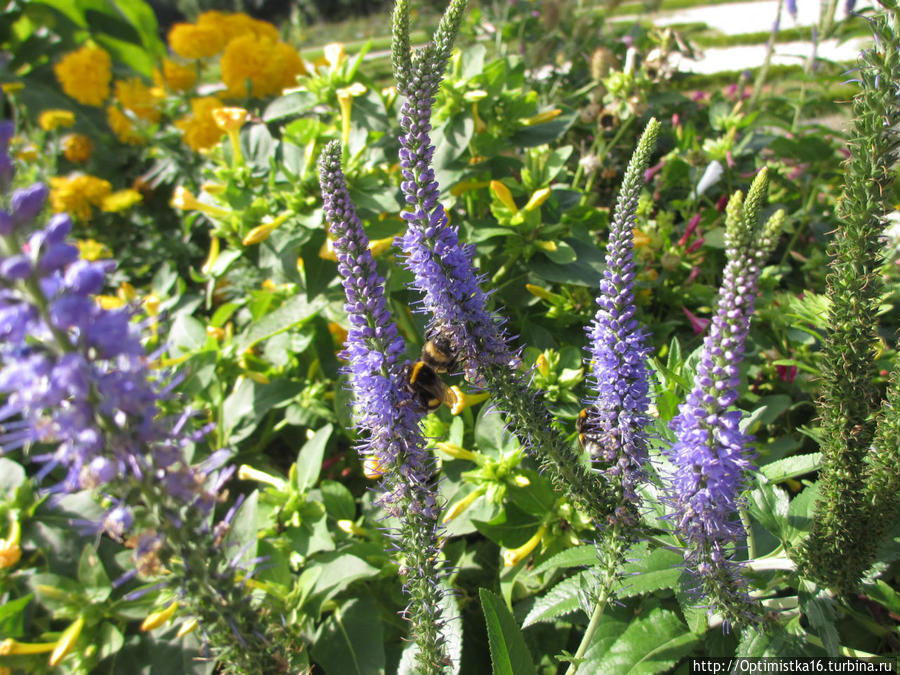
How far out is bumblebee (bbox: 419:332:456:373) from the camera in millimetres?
1451

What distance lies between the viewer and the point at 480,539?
254cm

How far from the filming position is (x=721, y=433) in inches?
45.9

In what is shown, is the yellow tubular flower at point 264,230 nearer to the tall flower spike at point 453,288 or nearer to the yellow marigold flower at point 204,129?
the tall flower spike at point 453,288

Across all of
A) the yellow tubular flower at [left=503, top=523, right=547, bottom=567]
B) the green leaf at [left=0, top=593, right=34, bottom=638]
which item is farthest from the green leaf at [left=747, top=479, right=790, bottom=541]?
the green leaf at [left=0, top=593, right=34, bottom=638]

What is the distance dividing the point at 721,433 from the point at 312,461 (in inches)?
60.0

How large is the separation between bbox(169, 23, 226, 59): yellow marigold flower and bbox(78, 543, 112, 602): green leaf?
365cm

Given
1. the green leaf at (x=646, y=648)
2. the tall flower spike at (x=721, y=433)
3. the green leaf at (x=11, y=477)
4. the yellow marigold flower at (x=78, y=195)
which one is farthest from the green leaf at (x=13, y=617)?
the yellow marigold flower at (x=78, y=195)

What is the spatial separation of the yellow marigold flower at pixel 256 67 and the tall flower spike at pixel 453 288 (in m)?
3.04

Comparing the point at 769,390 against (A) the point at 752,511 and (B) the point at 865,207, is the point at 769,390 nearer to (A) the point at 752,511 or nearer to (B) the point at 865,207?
(A) the point at 752,511

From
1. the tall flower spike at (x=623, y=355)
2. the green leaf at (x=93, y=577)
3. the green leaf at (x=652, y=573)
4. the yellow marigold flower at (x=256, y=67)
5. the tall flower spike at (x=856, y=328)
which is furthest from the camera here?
the yellow marigold flower at (x=256, y=67)

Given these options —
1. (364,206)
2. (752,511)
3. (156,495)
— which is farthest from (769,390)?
(156,495)

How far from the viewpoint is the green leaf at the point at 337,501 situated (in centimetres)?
221

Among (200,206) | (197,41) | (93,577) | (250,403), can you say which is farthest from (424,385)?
(197,41)

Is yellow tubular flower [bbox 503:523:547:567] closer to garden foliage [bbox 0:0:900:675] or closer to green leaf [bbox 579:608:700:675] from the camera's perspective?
garden foliage [bbox 0:0:900:675]
